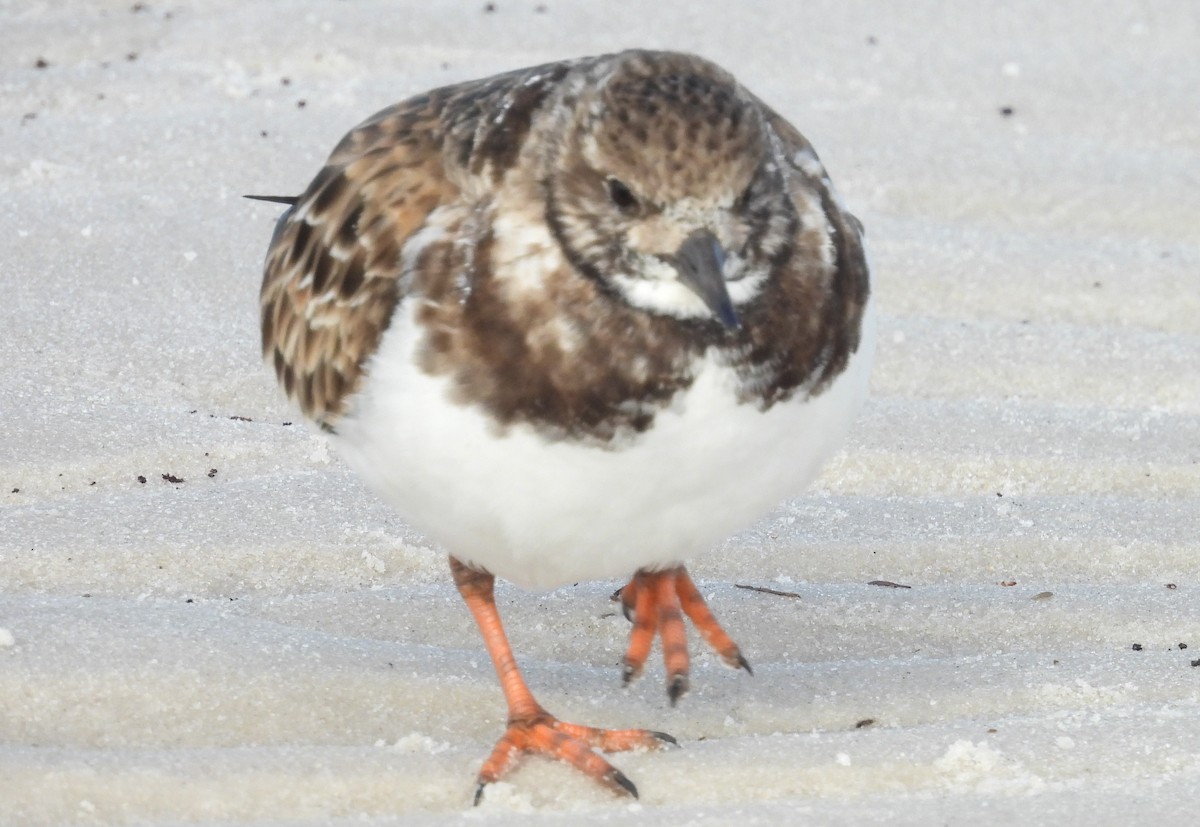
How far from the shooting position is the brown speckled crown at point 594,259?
3.25 m

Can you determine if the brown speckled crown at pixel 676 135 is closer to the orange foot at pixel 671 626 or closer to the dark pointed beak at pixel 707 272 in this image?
the dark pointed beak at pixel 707 272

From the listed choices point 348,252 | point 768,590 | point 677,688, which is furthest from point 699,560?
point 348,252

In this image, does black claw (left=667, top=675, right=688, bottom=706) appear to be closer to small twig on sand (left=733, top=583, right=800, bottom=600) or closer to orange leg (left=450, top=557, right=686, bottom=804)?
orange leg (left=450, top=557, right=686, bottom=804)

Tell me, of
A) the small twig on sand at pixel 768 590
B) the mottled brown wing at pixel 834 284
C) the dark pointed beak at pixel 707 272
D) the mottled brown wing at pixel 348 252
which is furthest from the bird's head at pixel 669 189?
the small twig on sand at pixel 768 590

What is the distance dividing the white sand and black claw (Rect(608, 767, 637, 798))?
3 centimetres

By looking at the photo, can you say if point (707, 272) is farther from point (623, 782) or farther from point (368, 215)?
point (623, 782)

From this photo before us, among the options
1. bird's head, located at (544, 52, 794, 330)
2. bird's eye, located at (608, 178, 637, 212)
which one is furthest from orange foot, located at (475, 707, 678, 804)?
bird's eye, located at (608, 178, 637, 212)

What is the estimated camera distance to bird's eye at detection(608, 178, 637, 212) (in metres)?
Result: 3.24

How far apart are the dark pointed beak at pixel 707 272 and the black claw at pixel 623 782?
979 millimetres

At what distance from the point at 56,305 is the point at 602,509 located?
287 cm

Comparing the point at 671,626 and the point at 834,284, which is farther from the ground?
the point at 834,284

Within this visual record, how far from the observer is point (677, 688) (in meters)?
3.97

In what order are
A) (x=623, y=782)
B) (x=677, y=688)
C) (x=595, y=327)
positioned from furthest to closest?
1. (x=677, y=688)
2. (x=623, y=782)
3. (x=595, y=327)

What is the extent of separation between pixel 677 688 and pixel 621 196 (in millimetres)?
1167
